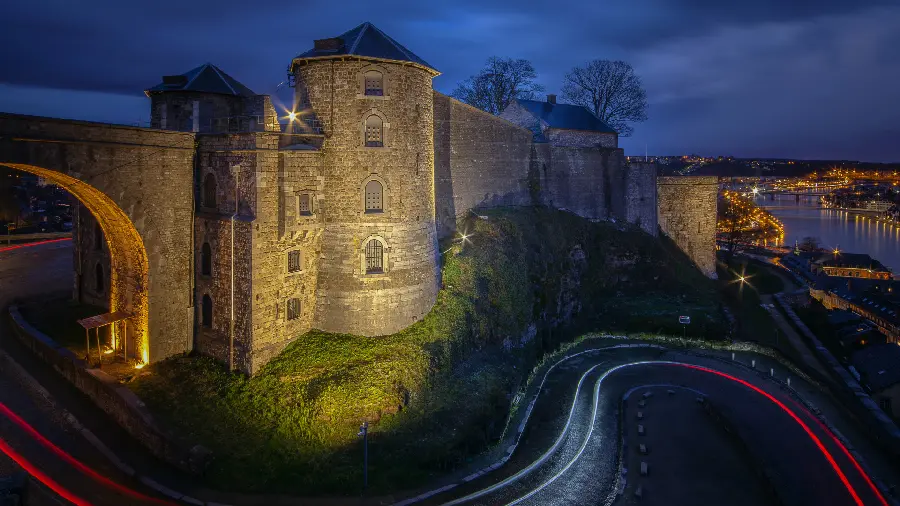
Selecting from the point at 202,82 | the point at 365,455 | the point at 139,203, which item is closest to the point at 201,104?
the point at 202,82

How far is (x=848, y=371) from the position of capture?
37.3 m

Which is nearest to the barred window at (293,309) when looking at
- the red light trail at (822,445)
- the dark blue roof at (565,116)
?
the red light trail at (822,445)

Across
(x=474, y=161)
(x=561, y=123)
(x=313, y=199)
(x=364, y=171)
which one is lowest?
(x=313, y=199)

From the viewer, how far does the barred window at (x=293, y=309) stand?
2234 cm

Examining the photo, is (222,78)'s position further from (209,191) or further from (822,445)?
(822,445)

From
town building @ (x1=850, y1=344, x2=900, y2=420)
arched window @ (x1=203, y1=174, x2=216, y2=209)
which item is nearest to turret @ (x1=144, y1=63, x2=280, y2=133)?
arched window @ (x1=203, y1=174, x2=216, y2=209)

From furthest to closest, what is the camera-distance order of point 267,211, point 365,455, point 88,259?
1. point 88,259
2. point 267,211
3. point 365,455

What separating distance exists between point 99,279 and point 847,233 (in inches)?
5489

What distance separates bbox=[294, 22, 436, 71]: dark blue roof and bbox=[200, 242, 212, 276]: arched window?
8270mm

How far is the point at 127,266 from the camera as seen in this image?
2216 cm

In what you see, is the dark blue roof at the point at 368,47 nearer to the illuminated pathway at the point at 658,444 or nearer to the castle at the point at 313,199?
the castle at the point at 313,199

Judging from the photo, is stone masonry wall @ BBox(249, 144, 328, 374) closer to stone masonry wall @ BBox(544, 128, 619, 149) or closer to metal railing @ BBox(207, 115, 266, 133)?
metal railing @ BBox(207, 115, 266, 133)

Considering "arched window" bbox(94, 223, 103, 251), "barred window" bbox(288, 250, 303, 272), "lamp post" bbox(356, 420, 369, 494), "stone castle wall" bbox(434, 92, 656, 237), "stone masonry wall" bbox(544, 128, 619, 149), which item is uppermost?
"stone masonry wall" bbox(544, 128, 619, 149)

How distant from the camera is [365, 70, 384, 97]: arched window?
22500mm
